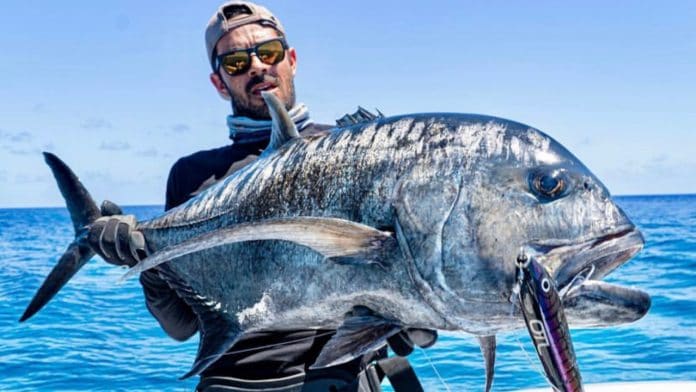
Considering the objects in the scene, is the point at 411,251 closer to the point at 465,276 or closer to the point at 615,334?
the point at 465,276

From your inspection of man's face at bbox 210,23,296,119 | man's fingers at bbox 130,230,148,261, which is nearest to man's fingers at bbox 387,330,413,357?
man's fingers at bbox 130,230,148,261

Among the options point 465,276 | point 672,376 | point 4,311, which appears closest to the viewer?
point 465,276

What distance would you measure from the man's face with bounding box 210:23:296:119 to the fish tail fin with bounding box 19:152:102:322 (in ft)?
2.60

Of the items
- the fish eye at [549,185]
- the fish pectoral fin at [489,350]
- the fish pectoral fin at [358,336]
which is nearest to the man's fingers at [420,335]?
the fish pectoral fin at [489,350]

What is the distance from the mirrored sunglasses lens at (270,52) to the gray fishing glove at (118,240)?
0.92 m

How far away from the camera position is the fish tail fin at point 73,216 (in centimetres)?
290

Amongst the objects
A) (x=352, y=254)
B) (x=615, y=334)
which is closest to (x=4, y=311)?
(x=615, y=334)

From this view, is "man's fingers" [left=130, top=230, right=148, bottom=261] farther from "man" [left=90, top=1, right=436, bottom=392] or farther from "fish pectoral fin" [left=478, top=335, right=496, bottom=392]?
"fish pectoral fin" [left=478, top=335, right=496, bottom=392]

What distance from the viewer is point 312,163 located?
2.25 meters

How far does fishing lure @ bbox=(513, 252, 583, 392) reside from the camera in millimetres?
1698

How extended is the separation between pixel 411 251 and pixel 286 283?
49 cm

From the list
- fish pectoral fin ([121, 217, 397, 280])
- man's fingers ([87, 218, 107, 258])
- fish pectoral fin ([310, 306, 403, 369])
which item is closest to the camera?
fish pectoral fin ([121, 217, 397, 280])

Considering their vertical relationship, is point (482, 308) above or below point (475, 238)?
below

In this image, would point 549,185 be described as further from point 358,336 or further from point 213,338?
point 213,338
